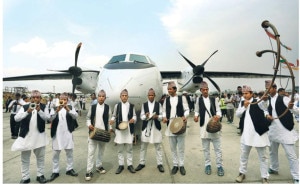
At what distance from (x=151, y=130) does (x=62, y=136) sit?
1887 mm

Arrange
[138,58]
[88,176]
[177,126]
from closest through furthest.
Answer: [88,176]
[177,126]
[138,58]

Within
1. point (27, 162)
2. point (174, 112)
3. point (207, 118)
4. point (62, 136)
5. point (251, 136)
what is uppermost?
point (174, 112)

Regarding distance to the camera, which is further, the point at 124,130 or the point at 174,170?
the point at 124,130

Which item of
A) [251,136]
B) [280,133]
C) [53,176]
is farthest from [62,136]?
[280,133]

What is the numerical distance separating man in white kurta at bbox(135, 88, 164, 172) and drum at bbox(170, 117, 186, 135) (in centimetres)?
35

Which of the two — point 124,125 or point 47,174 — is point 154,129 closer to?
point 124,125

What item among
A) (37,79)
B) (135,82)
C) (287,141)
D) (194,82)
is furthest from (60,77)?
(287,141)

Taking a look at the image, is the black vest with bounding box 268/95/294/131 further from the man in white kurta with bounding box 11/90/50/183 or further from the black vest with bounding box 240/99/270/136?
the man in white kurta with bounding box 11/90/50/183

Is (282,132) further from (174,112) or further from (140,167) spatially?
(140,167)

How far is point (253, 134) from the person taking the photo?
3797 millimetres

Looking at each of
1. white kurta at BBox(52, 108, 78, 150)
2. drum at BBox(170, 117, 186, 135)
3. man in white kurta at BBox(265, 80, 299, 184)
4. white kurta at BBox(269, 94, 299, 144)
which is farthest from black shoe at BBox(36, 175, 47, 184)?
white kurta at BBox(269, 94, 299, 144)

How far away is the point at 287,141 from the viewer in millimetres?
3805

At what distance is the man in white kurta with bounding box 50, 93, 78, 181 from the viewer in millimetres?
4199

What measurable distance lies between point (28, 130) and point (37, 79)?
19458 millimetres
